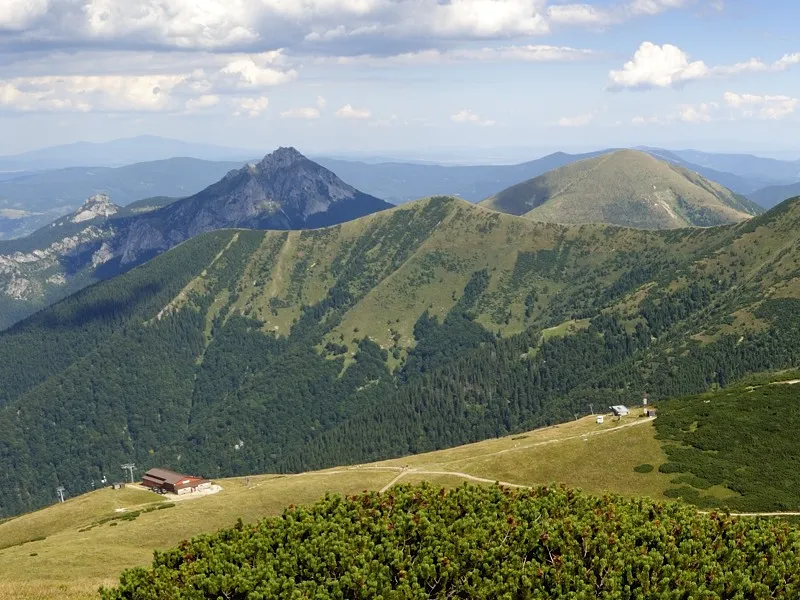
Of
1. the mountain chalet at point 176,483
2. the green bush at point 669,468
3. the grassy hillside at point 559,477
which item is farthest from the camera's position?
the mountain chalet at point 176,483

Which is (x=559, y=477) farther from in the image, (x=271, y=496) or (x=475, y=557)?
(x=475, y=557)

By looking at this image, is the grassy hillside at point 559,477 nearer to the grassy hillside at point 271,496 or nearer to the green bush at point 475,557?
the grassy hillside at point 271,496

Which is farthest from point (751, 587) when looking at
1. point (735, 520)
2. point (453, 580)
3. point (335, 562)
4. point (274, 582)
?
point (274, 582)

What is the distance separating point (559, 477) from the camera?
388ft

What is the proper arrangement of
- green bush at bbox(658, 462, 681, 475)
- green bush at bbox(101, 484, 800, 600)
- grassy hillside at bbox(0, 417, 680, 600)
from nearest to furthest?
1. green bush at bbox(101, 484, 800, 600)
2. grassy hillside at bbox(0, 417, 680, 600)
3. green bush at bbox(658, 462, 681, 475)

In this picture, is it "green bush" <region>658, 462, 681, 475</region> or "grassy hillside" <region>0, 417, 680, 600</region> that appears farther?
"green bush" <region>658, 462, 681, 475</region>

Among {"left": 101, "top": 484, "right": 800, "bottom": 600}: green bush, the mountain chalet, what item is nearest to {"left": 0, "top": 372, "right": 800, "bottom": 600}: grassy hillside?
the mountain chalet

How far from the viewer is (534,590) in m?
44.3

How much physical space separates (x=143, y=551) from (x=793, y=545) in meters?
75.8

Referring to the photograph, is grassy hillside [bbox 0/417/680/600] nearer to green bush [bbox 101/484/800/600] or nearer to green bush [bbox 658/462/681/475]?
green bush [bbox 658/462/681/475]

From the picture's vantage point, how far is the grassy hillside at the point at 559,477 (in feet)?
327

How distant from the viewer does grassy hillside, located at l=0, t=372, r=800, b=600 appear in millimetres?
99625

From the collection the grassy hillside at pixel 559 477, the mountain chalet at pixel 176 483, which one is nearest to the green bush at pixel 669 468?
the grassy hillside at pixel 559 477

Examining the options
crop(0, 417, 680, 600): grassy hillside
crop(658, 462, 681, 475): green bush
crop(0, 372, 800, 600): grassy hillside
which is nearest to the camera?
crop(0, 417, 680, 600): grassy hillside
